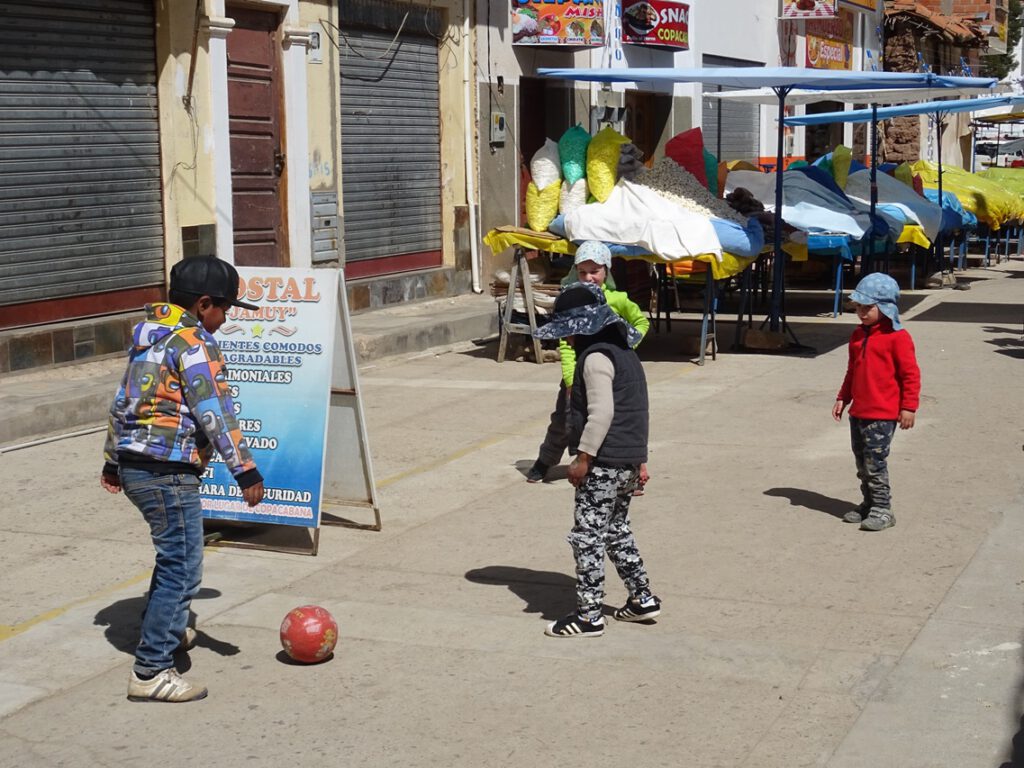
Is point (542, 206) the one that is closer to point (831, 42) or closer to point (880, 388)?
point (880, 388)

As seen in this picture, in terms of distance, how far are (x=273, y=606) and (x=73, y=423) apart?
4791 millimetres

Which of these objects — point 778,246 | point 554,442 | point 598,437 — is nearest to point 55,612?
point 598,437

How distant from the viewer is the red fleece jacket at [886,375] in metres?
7.87

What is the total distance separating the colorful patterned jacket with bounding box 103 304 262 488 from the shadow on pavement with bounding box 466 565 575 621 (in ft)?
5.52

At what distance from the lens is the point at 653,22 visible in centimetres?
2244

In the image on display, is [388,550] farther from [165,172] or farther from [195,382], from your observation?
[165,172]

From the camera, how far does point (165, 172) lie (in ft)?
44.8

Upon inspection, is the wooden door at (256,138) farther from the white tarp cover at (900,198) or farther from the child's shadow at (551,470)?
the white tarp cover at (900,198)

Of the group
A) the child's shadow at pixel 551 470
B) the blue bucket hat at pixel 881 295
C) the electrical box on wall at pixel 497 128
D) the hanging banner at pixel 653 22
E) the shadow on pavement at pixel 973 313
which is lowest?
the child's shadow at pixel 551 470

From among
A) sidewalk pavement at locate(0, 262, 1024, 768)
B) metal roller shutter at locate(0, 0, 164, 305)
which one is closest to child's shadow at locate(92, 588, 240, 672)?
sidewalk pavement at locate(0, 262, 1024, 768)

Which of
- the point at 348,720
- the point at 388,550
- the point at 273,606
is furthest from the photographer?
the point at 388,550

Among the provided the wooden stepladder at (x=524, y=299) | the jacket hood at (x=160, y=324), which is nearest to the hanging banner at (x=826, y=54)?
the wooden stepladder at (x=524, y=299)

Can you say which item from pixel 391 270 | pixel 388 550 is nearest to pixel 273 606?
pixel 388 550

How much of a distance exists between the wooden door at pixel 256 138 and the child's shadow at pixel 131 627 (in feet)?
28.1
